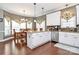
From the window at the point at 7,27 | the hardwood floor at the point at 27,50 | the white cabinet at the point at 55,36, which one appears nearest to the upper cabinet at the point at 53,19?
the white cabinet at the point at 55,36

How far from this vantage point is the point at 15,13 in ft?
6.46

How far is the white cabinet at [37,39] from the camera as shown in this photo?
2121mm

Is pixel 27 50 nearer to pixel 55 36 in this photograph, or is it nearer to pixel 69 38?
pixel 55 36

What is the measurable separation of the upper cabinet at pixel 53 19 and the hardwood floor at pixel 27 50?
1.43 feet

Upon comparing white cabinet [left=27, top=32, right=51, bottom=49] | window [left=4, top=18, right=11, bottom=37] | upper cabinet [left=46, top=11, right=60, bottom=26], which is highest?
upper cabinet [left=46, top=11, right=60, bottom=26]

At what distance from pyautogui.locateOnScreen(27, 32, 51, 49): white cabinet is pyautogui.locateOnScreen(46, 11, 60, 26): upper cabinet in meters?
0.23

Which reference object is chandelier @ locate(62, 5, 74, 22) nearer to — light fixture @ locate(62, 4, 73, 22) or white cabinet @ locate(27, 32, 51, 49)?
light fixture @ locate(62, 4, 73, 22)

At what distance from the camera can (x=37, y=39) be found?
2.18m

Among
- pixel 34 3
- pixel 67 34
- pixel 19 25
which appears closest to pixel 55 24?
pixel 67 34

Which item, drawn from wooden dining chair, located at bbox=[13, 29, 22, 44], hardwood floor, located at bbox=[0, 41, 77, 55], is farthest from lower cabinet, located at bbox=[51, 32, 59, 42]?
wooden dining chair, located at bbox=[13, 29, 22, 44]

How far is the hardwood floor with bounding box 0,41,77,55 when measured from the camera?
78.3 inches

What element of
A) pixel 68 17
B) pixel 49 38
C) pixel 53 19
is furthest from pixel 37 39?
pixel 68 17

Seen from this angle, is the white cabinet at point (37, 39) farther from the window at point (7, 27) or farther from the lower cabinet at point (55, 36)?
the window at point (7, 27)
